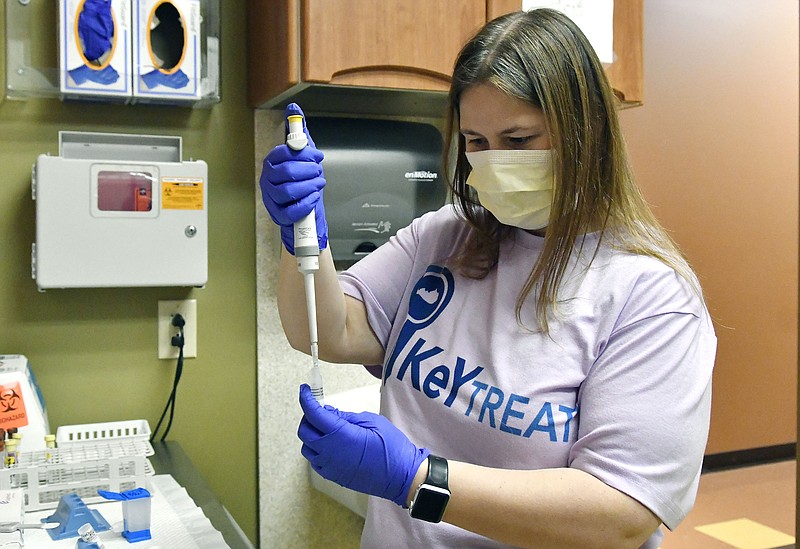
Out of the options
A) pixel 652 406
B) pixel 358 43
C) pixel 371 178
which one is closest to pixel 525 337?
pixel 652 406

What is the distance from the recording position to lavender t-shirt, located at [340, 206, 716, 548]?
93cm

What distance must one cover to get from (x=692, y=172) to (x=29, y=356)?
205cm

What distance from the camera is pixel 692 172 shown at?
101 inches

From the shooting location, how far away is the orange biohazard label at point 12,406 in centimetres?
141

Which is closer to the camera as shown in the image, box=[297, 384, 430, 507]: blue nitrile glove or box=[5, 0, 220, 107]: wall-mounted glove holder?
box=[297, 384, 430, 507]: blue nitrile glove

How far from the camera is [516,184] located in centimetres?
108

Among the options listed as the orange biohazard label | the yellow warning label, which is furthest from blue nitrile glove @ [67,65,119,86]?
the orange biohazard label

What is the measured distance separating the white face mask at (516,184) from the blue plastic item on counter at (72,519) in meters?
0.76

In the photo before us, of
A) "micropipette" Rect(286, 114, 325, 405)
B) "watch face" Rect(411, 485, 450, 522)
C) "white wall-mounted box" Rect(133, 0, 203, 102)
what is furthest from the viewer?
"white wall-mounted box" Rect(133, 0, 203, 102)

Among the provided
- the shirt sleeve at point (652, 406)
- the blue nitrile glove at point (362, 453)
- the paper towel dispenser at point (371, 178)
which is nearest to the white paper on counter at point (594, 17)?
the paper towel dispenser at point (371, 178)

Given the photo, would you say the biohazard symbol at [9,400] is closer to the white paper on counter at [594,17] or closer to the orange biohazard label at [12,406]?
the orange biohazard label at [12,406]

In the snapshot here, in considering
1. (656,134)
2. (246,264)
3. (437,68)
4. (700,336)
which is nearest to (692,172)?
(656,134)

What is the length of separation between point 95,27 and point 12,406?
789mm

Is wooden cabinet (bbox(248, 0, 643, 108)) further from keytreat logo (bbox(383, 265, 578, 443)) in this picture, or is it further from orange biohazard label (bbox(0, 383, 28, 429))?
orange biohazard label (bbox(0, 383, 28, 429))
